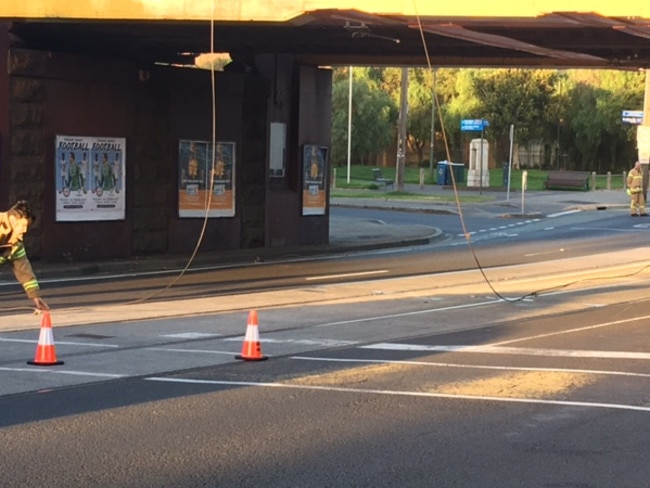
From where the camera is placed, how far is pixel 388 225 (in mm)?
31469

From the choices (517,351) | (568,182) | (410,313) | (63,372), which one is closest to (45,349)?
(63,372)

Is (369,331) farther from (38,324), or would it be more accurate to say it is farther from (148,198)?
(148,198)

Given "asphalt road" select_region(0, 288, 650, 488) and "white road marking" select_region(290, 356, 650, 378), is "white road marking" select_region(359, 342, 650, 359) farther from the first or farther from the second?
"white road marking" select_region(290, 356, 650, 378)

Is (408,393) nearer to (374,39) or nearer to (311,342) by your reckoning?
(311,342)

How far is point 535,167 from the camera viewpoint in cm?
7550

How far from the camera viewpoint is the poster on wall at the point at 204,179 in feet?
74.4

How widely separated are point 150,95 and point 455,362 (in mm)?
12645

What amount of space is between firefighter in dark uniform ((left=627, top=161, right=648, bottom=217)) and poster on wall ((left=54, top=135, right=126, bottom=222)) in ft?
60.3

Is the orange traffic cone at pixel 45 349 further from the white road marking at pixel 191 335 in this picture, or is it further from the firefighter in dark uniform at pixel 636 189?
the firefighter in dark uniform at pixel 636 189


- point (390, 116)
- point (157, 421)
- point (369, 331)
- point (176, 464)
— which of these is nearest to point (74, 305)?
point (369, 331)

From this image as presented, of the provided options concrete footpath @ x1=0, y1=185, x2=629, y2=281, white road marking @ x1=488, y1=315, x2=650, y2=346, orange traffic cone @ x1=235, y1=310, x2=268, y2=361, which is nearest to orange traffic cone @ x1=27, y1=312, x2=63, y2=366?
orange traffic cone @ x1=235, y1=310, x2=268, y2=361

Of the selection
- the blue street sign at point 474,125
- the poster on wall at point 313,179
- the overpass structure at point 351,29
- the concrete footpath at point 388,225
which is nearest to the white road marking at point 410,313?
the concrete footpath at point 388,225

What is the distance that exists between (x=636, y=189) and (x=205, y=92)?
17.3m

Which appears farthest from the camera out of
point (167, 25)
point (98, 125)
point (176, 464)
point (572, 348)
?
point (98, 125)
